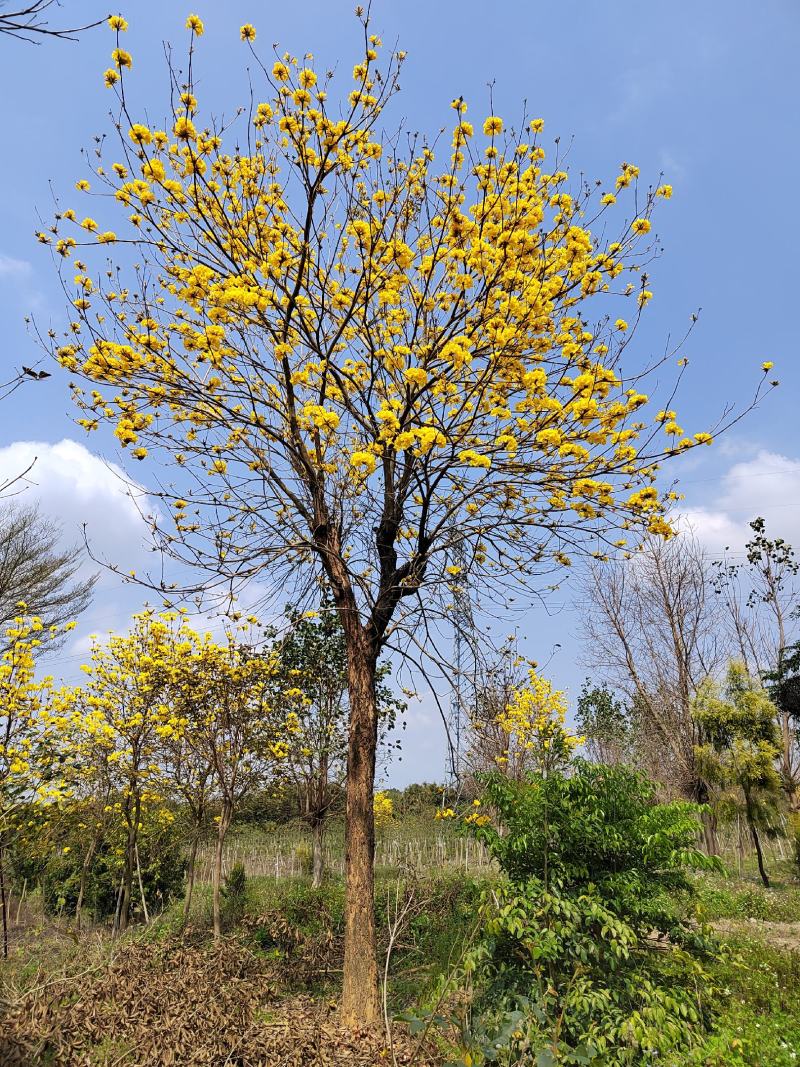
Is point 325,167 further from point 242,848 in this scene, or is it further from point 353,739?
point 242,848

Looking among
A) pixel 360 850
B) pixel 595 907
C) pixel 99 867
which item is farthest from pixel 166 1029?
pixel 99 867

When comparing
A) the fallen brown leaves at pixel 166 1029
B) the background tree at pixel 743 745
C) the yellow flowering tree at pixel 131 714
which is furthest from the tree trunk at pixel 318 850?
the background tree at pixel 743 745

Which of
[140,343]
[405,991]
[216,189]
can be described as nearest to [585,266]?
[216,189]

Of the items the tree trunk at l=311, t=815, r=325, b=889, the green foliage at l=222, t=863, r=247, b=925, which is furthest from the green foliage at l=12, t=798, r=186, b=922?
the tree trunk at l=311, t=815, r=325, b=889

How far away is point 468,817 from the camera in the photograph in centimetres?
460

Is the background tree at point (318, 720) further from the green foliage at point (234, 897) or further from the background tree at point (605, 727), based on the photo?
the background tree at point (605, 727)

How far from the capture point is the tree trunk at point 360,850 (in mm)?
5004

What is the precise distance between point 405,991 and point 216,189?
7.76 meters

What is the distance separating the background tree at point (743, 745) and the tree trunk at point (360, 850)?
12.6m

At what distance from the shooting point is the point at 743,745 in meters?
15.3

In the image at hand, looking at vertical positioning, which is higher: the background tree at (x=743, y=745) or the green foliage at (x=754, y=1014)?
the background tree at (x=743, y=745)

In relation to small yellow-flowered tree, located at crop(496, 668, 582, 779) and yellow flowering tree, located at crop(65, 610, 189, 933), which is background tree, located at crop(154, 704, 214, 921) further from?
small yellow-flowered tree, located at crop(496, 668, 582, 779)

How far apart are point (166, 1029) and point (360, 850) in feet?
6.25

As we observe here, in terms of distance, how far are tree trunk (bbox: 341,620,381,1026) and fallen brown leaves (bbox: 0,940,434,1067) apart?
27 cm
